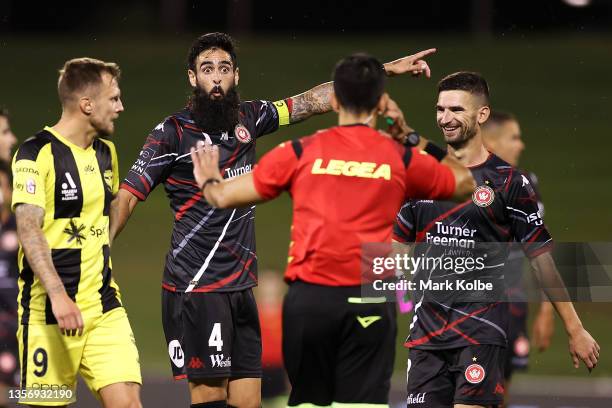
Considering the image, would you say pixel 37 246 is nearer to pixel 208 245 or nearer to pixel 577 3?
pixel 208 245

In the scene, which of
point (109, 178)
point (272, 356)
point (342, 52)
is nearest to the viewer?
point (109, 178)

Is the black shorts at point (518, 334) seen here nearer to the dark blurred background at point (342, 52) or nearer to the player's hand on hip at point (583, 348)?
the player's hand on hip at point (583, 348)

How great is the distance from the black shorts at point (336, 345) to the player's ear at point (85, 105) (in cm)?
189

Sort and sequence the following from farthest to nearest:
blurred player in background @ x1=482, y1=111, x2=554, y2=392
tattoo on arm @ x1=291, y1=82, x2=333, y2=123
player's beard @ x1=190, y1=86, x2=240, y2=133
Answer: blurred player in background @ x1=482, y1=111, x2=554, y2=392
tattoo on arm @ x1=291, y1=82, x2=333, y2=123
player's beard @ x1=190, y1=86, x2=240, y2=133

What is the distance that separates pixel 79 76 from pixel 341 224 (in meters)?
2.17

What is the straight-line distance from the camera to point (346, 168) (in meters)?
6.03

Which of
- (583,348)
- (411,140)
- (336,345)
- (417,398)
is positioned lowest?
(417,398)

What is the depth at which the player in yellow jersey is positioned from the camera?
23.1 ft

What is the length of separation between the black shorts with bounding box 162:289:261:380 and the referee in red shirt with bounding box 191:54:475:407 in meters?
1.70

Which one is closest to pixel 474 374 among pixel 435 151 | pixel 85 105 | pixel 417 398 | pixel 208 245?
pixel 417 398

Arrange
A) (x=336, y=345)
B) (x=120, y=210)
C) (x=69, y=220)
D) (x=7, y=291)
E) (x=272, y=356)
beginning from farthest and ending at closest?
(x=272, y=356) < (x=7, y=291) < (x=120, y=210) < (x=69, y=220) < (x=336, y=345)

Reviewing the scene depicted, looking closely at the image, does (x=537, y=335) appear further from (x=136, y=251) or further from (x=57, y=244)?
(x=136, y=251)

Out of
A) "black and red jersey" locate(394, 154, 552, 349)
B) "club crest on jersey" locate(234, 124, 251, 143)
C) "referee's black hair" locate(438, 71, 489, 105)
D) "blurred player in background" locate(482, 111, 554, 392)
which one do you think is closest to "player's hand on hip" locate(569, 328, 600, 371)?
"black and red jersey" locate(394, 154, 552, 349)

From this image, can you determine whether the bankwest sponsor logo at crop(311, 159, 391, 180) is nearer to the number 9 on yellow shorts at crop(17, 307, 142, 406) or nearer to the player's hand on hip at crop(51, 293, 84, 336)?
the player's hand on hip at crop(51, 293, 84, 336)
